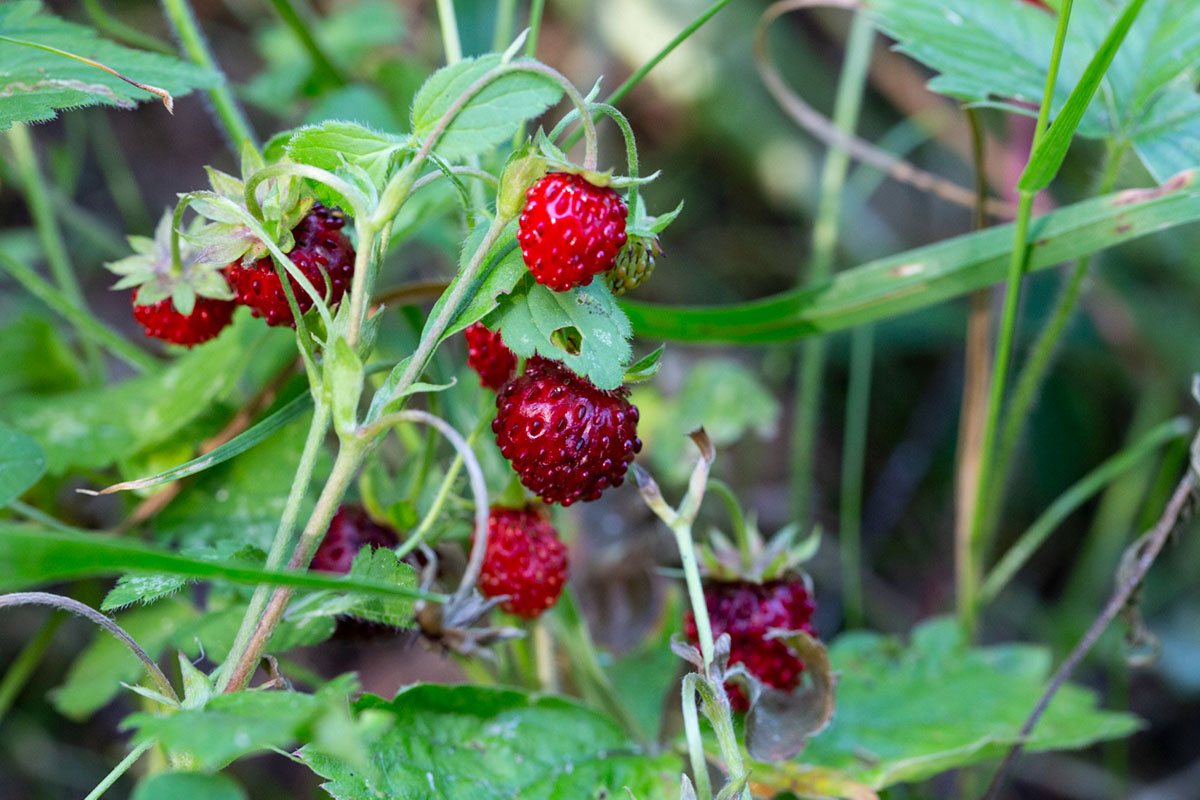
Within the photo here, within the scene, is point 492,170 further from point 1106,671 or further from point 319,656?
point 1106,671

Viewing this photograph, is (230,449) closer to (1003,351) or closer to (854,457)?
(1003,351)

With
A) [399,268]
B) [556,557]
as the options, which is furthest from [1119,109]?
[399,268]

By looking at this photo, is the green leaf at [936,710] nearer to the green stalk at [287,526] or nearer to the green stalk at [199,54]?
the green stalk at [287,526]

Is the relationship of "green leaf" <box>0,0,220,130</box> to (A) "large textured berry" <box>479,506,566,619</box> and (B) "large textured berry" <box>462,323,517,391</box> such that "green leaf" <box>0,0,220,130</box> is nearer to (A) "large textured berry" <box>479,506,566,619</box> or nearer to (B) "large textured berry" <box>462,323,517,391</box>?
(B) "large textured berry" <box>462,323,517,391</box>

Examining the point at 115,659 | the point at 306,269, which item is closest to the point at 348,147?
the point at 306,269

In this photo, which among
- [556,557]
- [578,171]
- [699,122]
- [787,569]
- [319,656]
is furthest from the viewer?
[699,122]
